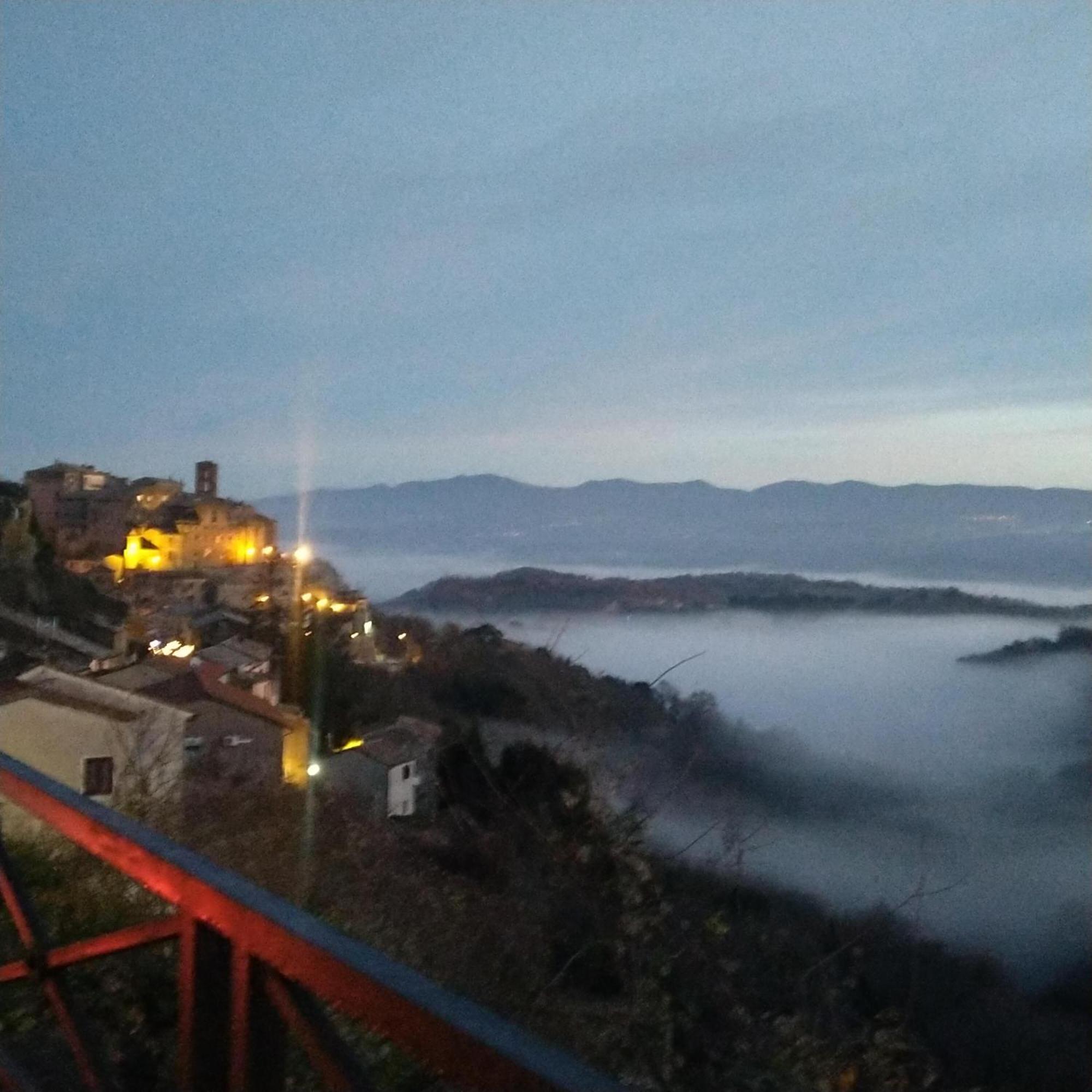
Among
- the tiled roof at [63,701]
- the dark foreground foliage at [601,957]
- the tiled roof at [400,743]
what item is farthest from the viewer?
the tiled roof at [400,743]

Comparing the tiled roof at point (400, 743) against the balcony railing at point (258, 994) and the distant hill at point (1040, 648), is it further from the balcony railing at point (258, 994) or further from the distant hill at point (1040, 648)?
the balcony railing at point (258, 994)

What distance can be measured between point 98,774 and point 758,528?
65.9 ft

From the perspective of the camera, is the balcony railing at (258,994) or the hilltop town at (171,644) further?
the hilltop town at (171,644)

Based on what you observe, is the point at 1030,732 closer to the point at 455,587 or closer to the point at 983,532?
the point at 983,532

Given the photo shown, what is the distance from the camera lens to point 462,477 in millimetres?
44500

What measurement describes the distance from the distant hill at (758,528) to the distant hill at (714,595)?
546 millimetres

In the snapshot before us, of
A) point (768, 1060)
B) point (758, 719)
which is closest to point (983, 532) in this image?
point (758, 719)

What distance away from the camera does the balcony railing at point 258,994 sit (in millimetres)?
925

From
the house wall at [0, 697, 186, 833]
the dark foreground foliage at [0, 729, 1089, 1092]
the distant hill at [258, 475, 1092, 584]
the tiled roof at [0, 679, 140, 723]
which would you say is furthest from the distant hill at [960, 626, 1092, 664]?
the tiled roof at [0, 679, 140, 723]

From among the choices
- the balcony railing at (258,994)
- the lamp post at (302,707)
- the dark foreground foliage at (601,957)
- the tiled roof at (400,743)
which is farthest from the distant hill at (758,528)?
the balcony railing at (258,994)

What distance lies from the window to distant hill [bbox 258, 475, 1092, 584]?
11.2 m

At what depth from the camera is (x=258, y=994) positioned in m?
1.27

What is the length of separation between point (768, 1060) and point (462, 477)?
1551 inches

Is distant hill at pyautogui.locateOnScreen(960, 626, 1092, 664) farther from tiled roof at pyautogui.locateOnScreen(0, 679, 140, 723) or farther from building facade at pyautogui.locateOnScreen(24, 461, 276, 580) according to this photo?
building facade at pyautogui.locateOnScreen(24, 461, 276, 580)
